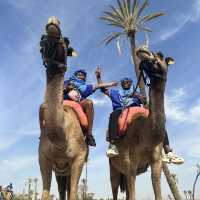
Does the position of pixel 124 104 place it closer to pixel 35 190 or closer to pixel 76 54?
pixel 76 54

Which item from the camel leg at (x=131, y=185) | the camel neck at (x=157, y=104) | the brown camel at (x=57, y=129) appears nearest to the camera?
the brown camel at (x=57, y=129)

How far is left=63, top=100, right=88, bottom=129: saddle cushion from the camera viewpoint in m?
8.70

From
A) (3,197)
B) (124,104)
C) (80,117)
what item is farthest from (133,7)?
(80,117)

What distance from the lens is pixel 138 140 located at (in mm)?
8852

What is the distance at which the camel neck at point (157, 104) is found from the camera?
7952 mm

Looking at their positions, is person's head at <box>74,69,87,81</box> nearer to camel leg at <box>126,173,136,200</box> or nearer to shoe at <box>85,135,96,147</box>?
shoe at <box>85,135,96,147</box>

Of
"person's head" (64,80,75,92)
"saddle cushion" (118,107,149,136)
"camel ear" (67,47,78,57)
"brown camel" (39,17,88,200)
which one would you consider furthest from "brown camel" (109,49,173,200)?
"person's head" (64,80,75,92)

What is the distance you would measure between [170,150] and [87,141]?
79.0 inches

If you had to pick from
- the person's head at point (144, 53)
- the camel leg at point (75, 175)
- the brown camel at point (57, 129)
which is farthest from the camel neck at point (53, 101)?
the person's head at point (144, 53)

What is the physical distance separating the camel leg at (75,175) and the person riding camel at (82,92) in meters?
1.02

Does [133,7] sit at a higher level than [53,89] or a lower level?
higher

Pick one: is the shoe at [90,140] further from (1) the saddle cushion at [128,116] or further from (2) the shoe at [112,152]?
(1) the saddle cushion at [128,116]

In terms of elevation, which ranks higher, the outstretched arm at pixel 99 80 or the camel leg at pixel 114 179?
the outstretched arm at pixel 99 80

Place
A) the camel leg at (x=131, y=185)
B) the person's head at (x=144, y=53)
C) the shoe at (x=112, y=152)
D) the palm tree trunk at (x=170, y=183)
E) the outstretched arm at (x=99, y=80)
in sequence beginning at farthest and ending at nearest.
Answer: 1. the palm tree trunk at (x=170, y=183)
2. the outstretched arm at (x=99, y=80)
3. the shoe at (x=112, y=152)
4. the camel leg at (x=131, y=185)
5. the person's head at (x=144, y=53)
